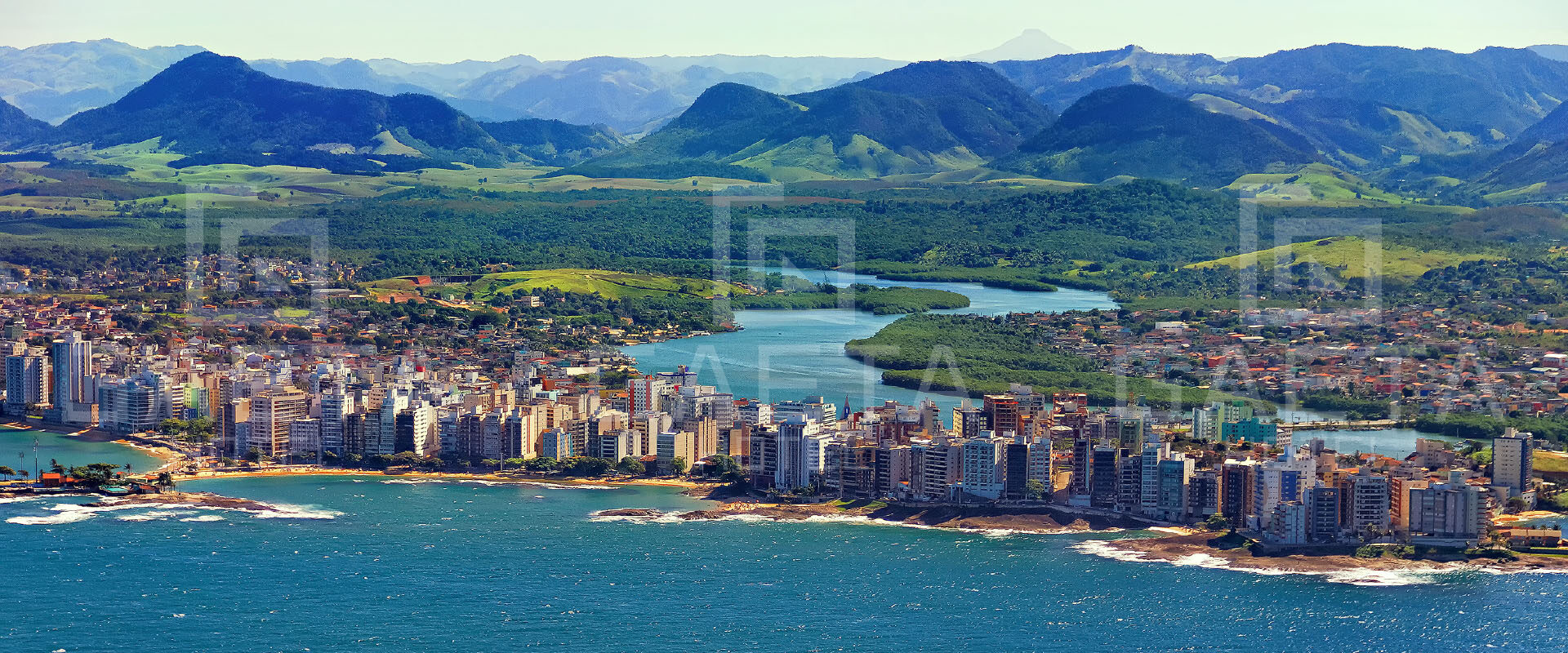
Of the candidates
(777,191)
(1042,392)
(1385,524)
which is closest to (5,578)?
(1385,524)

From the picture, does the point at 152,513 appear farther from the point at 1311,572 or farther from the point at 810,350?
the point at 810,350

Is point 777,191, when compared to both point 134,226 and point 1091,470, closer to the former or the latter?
point 134,226

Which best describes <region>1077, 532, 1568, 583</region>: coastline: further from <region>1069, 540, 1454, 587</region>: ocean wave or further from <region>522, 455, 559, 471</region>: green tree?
<region>522, 455, 559, 471</region>: green tree

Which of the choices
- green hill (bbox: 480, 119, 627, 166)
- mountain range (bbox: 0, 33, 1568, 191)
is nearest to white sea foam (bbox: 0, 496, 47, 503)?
mountain range (bbox: 0, 33, 1568, 191)

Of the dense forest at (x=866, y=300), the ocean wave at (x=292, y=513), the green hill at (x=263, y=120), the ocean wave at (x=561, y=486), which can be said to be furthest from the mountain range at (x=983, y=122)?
the ocean wave at (x=292, y=513)

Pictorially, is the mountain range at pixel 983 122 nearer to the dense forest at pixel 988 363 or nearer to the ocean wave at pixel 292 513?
the dense forest at pixel 988 363

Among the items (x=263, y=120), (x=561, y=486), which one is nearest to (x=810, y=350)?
(x=561, y=486)
